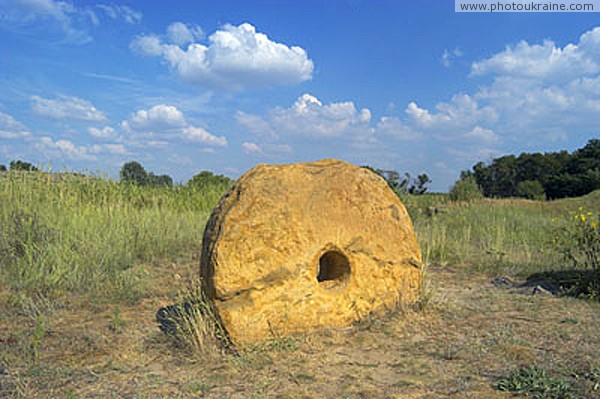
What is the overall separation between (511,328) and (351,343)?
5.03ft

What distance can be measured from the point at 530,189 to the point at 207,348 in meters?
25.2

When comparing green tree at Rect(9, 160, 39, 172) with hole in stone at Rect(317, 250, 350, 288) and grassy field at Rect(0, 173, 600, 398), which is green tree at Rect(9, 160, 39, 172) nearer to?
grassy field at Rect(0, 173, 600, 398)

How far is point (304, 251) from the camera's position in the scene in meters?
3.87

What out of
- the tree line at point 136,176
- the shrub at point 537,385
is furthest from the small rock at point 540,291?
the tree line at point 136,176

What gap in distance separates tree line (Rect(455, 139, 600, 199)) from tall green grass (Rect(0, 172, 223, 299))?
54.8 ft

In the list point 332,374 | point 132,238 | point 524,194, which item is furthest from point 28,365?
point 524,194

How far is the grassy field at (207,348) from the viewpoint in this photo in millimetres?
3037

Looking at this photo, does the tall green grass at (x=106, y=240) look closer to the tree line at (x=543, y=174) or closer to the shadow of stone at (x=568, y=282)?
the shadow of stone at (x=568, y=282)

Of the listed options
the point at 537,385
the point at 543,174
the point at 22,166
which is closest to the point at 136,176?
the point at 22,166

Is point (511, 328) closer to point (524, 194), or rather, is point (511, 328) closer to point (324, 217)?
point (324, 217)

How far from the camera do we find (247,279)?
3.68 m

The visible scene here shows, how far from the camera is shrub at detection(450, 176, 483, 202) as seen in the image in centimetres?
1716

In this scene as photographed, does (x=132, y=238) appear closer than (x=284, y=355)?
No

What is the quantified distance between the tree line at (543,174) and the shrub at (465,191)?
12.1 ft
